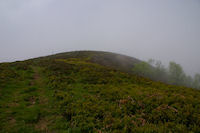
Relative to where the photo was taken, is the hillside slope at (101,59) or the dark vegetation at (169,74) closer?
the dark vegetation at (169,74)

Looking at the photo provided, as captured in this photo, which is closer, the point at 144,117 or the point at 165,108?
the point at 144,117

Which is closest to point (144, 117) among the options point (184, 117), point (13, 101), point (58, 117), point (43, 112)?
point (184, 117)

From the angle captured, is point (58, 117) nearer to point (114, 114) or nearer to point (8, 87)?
point (114, 114)

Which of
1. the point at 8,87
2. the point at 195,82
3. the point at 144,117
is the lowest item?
the point at 195,82

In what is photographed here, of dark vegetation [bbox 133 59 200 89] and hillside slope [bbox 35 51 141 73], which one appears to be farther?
hillside slope [bbox 35 51 141 73]

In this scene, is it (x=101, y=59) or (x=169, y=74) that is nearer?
(x=169, y=74)

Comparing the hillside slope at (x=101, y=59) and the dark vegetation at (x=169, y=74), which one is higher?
the hillside slope at (x=101, y=59)

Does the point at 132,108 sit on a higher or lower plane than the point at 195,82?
higher

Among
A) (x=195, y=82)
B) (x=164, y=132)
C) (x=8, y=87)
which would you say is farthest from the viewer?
(x=195, y=82)

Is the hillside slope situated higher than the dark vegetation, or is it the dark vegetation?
the hillside slope

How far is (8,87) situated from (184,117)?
16955mm

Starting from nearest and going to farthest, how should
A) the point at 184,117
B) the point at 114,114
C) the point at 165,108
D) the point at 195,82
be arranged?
the point at 184,117 → the point at 114,114 → the point at 165,108 → the point at 195,82

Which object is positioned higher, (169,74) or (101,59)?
(101,59)

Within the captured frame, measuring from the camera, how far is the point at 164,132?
5.17 metres
